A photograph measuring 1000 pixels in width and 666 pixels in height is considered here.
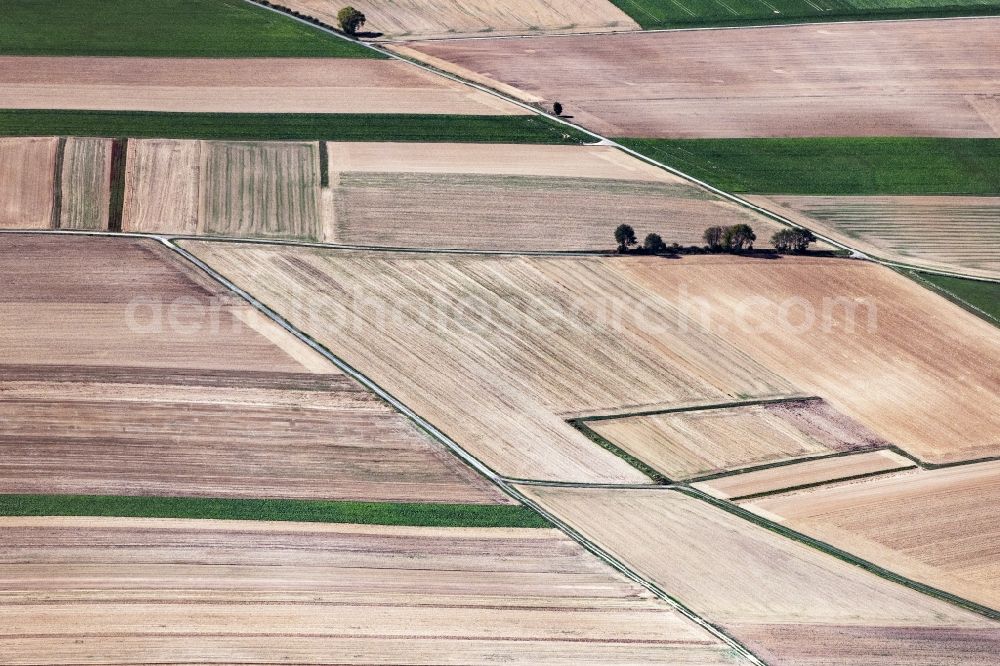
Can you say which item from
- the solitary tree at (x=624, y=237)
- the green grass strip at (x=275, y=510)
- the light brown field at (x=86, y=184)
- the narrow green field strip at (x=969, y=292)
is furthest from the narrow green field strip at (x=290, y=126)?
the green grass strip at (x=275, y=510)

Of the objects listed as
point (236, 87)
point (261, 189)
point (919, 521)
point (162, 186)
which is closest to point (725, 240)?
point (919, 521)

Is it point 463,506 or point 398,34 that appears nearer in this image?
point 463,506

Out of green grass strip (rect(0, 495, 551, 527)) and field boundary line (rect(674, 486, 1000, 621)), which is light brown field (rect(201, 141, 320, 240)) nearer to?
green grass strip (rect(0, 495, 551, 527))

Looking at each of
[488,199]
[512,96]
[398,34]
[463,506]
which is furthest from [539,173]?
[463,506]

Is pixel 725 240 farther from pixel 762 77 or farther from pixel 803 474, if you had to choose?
pixel 762 77

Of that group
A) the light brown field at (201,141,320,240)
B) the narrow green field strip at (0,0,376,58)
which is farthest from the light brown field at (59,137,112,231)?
the narrow green field strip at (0,0,376,58)

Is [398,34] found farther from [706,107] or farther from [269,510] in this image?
[269,510]

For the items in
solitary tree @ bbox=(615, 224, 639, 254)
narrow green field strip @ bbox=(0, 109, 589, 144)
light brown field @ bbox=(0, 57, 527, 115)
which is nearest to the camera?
solitary tree @ bbox=(615, 224, 639, 254)

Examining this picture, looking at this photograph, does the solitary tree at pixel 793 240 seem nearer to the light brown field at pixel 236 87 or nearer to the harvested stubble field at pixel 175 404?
the light brown field at pixel 236 87
